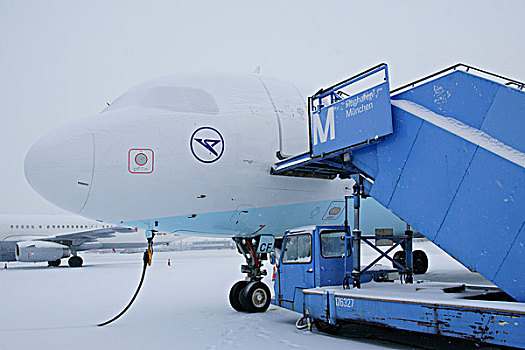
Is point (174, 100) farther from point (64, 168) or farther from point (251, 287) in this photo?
point (251, 287)

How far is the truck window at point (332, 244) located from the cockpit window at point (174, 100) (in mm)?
3066

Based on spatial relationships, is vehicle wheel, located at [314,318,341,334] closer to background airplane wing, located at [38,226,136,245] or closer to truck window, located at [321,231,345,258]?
truck window, located at [321,231,345,258]

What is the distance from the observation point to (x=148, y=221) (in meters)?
8.31

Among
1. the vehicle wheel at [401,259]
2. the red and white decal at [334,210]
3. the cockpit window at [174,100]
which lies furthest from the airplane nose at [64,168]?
the vehicle wheel at [401,259]

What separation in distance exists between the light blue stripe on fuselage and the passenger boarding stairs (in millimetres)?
2103

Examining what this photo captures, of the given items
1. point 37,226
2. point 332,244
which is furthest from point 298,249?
point 37,226

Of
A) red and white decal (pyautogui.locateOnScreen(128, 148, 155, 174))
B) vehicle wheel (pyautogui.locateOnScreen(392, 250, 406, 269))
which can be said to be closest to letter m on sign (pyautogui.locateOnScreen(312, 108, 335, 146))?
vehicle wheel (pyautogui.locateOnScreen(392, 250, 406, 269))

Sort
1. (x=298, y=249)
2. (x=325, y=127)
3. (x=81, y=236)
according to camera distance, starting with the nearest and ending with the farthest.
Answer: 1. (x=325, y=127)
2. (x=298, y=249)
3. (x=81, y=236)

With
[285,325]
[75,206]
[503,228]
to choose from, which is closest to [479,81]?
[503,228]

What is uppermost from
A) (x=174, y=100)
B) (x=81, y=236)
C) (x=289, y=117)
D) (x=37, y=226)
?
(x=174, y=100)

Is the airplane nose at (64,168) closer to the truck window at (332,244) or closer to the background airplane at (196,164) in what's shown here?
the background airplane at (196,164)

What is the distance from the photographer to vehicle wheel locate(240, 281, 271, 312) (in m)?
9.65

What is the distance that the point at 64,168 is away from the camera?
24.7ft

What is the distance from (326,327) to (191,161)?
3.65m
